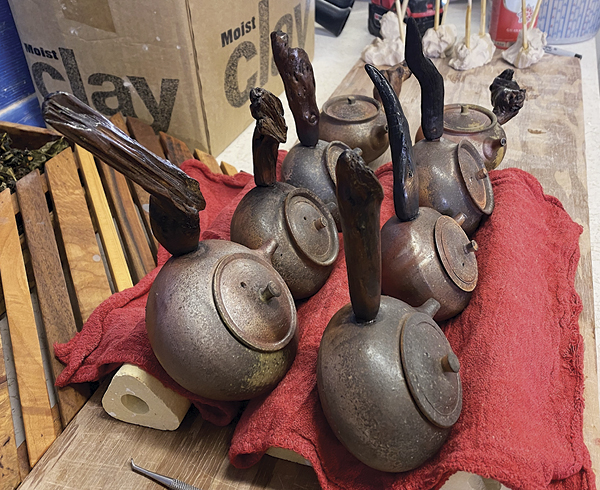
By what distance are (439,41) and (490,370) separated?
5.52 ft

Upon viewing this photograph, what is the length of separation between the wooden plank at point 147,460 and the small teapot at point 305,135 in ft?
1.62

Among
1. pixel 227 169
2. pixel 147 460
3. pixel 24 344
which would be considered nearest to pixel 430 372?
pixel 147 460

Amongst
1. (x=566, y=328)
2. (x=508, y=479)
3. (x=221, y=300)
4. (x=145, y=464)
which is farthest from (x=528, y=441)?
(x=145, y=464)

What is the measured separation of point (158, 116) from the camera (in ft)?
4.96

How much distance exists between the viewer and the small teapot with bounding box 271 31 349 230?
3.20ft

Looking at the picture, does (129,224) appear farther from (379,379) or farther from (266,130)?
(379,379)

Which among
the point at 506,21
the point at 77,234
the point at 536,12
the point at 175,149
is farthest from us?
the point at 506,21

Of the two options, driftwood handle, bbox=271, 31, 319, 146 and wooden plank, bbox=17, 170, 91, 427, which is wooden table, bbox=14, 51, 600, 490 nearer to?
wooden plank, bbox=17, 170, 91, 427

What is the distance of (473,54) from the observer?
1.98m

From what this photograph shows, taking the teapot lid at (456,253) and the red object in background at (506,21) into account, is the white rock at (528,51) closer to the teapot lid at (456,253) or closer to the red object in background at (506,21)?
the red object in background at (506,21)

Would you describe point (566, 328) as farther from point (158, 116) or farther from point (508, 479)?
point (158, 116)

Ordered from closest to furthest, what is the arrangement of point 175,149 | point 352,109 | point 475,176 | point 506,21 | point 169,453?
point 169,453 < point 475,176 < point 352,109 < point 175,149 < point 506,21

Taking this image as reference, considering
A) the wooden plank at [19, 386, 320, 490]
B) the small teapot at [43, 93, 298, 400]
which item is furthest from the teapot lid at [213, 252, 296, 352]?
the wooden plank at [19, 386, 320, 490]

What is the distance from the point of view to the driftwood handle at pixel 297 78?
3.18ft
